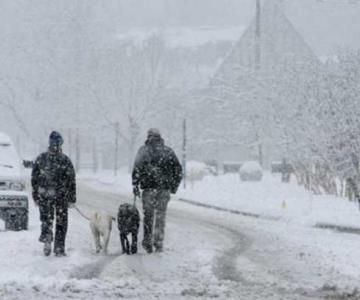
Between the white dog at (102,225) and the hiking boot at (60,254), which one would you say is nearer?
the hiking boot at (60,254)

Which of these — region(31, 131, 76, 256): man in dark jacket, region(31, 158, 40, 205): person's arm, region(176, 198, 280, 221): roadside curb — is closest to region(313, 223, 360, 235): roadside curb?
region(176, 198, 280, 221): roadside curb

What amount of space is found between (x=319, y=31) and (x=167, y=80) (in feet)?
77.5

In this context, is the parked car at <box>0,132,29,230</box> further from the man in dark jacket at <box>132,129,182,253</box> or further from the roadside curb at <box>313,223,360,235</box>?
the roadside curb at <box>313,223,360,235</box>

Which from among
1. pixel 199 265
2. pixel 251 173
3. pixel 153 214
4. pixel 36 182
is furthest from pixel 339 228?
pixel 251 173

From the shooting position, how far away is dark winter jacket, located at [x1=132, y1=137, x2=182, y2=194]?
1427 centimetres

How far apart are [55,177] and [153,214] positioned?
67.7 inches

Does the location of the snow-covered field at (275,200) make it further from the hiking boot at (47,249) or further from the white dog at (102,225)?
the hiking boot at (47,249)

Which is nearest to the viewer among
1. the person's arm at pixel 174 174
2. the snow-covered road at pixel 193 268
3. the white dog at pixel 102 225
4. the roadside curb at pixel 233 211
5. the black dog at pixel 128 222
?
the snow-covered road at pixel 193 268

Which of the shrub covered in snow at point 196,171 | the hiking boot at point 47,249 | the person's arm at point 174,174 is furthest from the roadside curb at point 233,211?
the shrub covered in snow at point 196,171

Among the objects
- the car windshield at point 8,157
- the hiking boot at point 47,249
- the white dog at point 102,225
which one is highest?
the car windshield at point 8,157

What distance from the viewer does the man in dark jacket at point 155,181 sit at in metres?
14.2

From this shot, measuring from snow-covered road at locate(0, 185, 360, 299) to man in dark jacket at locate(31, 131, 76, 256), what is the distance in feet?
1.61

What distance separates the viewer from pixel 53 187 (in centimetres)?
1356

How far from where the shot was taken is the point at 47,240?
13.5 metres
